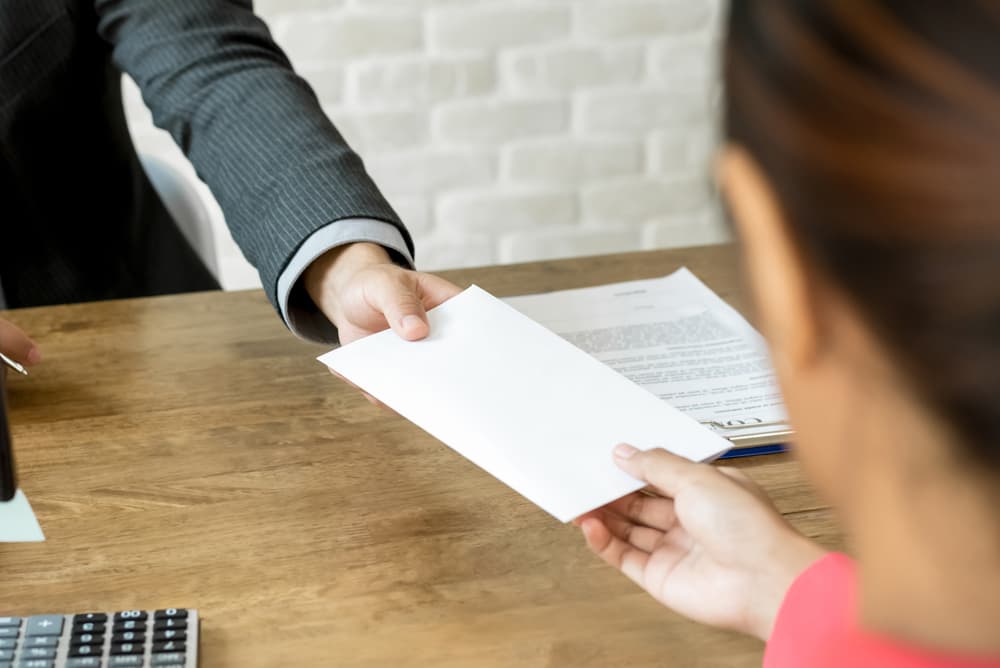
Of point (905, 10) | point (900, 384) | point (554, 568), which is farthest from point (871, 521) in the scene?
point (554, 568)

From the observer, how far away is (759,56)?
1.26 ft

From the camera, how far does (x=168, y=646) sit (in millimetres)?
701

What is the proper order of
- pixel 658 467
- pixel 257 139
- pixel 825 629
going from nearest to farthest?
pixel 825 629
pixel 658 467
pixel 257 139

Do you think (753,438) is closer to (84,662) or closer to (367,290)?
(367,290)

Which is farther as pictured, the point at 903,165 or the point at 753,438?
the point at 753,438

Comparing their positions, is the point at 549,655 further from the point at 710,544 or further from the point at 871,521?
the point at 871,521

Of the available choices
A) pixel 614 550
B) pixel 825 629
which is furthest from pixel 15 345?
pixel 825 629

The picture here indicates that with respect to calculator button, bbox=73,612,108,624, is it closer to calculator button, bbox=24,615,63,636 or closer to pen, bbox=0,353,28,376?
calculator button, bbox=24,615,63,636

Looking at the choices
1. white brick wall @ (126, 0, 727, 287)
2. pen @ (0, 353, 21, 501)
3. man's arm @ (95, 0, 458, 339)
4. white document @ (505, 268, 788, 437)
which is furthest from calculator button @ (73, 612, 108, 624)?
white brick wall @ (126, 0, 727, 287)

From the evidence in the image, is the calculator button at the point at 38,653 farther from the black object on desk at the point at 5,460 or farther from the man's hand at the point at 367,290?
the man's hand at the point at 367,290

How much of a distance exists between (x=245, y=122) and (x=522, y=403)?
0.51m

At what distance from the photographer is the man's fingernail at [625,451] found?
788 mm

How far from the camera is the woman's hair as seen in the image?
0.34 m

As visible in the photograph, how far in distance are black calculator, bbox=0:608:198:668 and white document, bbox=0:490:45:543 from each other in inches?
4.6
